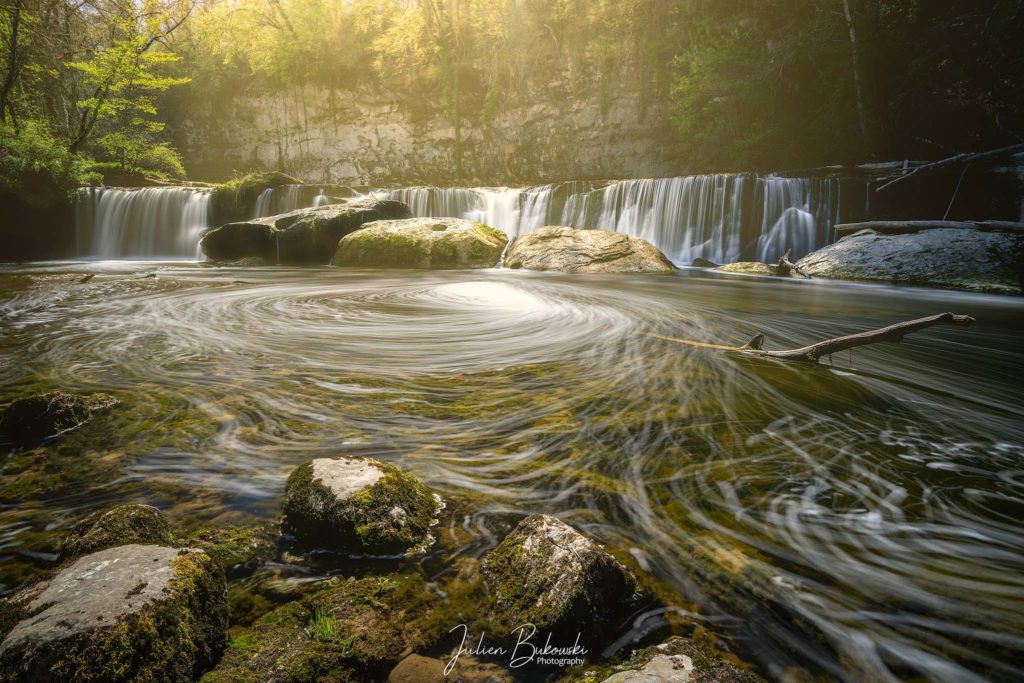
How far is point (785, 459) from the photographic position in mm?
2176

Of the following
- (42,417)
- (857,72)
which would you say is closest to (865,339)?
(42,417)

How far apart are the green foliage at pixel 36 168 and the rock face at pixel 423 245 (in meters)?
10.9

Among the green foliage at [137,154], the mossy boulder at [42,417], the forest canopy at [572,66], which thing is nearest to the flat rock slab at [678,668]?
the mossy boulder at [42,417]

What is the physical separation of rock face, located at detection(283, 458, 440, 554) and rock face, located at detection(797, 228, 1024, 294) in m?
11.9

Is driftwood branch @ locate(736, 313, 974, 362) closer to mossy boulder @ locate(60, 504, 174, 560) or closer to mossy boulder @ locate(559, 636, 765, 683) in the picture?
mossy boulder @ locate(559, 636, 765, 683)

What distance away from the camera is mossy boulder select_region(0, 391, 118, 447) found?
7.27ft

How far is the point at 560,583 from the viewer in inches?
50.6

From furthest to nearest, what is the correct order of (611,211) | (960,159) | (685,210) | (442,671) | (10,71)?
1. (611,211)
2. (10,71)
3. (685,210)
4. (960,159)
5. (442,671)

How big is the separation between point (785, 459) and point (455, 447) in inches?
62.5

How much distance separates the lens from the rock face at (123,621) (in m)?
0.91

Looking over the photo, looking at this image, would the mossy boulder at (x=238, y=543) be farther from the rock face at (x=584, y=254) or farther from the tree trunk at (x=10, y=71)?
the tree trunk at (x=10, y=71)

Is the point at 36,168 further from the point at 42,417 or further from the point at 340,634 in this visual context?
the point at 340,634

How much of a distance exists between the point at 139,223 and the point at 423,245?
12261mm

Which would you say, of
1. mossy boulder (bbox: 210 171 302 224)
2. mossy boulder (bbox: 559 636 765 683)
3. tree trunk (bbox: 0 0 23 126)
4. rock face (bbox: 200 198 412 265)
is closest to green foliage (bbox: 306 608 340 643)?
mossy boulder (bbox: 559 636 765 683)
